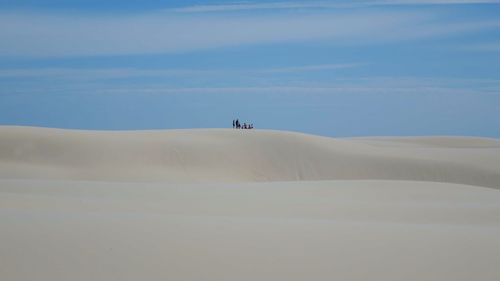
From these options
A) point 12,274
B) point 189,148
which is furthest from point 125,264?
point 189,148

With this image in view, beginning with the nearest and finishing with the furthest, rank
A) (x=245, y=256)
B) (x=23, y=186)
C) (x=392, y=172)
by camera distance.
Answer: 1. (x=245, y=256)
2. (x=23, y=186)
3. (x=392, y=172)

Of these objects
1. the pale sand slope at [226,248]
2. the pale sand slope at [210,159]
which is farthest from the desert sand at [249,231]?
the pale sand slope at [210,159]

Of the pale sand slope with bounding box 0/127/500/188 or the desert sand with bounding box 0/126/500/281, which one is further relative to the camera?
the pale sand slope with bounding box 0/127/500/188

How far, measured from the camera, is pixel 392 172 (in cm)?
3050

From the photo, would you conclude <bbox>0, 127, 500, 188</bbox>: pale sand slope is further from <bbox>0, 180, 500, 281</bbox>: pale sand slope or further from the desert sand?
<bbox>0, 180, 500, 281</bbox>: pale sand slope

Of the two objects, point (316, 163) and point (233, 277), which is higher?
point (316, 163)

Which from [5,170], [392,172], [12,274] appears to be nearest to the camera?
[12,274]

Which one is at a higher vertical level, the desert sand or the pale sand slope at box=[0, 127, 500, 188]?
the pale sand slope at box=[0, 127, 500, 188]

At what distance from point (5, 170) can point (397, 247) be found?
2252cm

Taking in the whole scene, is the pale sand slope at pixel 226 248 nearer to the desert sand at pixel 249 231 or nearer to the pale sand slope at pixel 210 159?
the desert sand at pixel 249 231

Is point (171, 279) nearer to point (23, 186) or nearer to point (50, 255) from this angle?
point (50, 255)

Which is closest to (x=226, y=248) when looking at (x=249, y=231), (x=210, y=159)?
(x=249, y=231)

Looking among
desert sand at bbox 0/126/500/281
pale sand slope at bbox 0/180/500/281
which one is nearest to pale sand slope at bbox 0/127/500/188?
desert sand at bbox 0/126/500/281

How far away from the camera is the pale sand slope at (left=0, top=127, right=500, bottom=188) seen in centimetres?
2805
